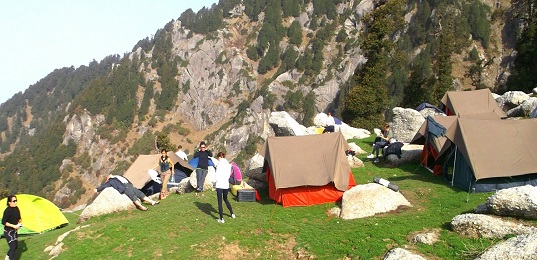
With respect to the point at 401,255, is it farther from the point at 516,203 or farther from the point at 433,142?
the point at 433,142

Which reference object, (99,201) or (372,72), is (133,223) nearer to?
(99,201)

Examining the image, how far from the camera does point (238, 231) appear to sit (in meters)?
15.6

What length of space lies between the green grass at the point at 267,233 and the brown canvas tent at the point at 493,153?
815 mm

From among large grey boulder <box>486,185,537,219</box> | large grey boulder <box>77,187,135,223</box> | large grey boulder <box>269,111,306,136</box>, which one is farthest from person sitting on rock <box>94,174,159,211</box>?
large grey boulder <box>486,185,537,219</box>

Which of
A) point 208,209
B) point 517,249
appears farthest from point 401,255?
point 208,209

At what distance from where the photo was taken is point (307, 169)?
1933cm

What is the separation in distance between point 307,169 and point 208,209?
4847 mm

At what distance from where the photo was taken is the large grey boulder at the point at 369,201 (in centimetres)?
1652

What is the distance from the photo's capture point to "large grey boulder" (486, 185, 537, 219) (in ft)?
41.6

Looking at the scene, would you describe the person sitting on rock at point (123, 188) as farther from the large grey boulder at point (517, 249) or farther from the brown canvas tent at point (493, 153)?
the large grey boulder at point (517, 249)

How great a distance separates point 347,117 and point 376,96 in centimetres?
417

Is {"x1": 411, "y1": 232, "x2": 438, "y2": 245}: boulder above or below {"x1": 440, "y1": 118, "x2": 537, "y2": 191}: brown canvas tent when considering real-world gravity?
below

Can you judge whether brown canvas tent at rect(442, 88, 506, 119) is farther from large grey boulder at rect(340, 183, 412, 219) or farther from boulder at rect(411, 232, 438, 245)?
boulder at rect(411, 232, 438, 245)

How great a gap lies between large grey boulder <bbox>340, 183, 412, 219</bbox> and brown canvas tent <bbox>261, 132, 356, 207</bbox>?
58.2 inches
